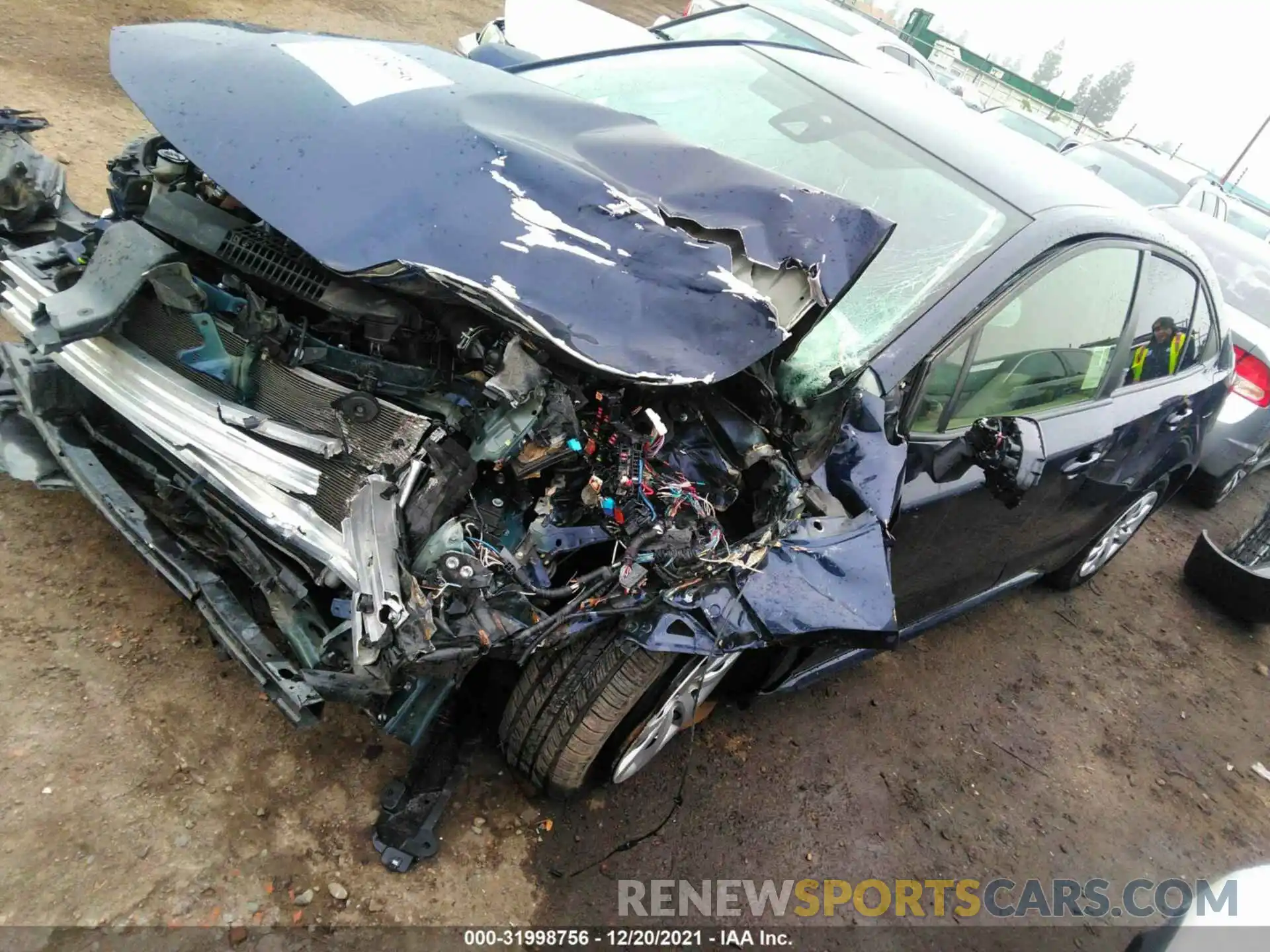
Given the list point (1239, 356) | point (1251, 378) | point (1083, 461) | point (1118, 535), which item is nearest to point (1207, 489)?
point (1251, 378)

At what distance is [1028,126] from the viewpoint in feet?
28.6

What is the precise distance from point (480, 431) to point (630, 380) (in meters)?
0.37

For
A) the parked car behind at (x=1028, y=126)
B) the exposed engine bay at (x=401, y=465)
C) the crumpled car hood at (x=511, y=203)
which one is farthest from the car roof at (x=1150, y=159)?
the exposed engine bay at (x=401, y=465)

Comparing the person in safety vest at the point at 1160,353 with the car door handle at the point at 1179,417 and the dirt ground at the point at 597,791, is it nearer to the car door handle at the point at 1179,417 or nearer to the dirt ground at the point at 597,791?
the car door handle at the point at 1179,417

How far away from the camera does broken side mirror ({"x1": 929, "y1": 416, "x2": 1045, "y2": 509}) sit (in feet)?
6.78

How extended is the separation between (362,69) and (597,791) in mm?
2142

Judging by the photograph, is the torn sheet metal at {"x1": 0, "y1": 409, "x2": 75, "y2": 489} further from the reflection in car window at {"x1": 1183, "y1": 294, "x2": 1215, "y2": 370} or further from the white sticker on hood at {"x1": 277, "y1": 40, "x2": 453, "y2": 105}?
the reflection in car window at {"x1": 1183, "y1": 294, "x2": 1215, "y2": 370}

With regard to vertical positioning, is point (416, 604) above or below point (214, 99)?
below

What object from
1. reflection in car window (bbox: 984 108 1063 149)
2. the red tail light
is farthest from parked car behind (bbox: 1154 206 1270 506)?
reflection in car window (bbox: 984 108 1063 149)

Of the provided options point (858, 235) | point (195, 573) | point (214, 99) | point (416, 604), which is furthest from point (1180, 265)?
point (195, 573)

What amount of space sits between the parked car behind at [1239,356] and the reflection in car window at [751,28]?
3.01 m

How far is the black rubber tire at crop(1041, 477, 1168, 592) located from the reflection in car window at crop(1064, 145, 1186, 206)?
428 centimetres

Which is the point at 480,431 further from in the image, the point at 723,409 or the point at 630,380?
the point at 723,409

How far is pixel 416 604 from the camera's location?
1.63 metres
